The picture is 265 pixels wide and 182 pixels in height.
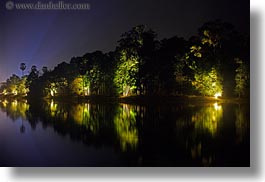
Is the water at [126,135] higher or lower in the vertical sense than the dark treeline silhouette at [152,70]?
lower

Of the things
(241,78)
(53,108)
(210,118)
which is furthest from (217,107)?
(53,108)

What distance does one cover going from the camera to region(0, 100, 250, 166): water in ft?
13.6

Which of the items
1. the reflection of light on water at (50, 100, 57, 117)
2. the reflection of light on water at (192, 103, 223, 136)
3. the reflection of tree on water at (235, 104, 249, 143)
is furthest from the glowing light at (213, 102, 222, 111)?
the reflection of light on water at (50, 100, 57, 117)

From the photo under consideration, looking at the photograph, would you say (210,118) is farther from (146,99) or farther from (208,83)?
(146,99)

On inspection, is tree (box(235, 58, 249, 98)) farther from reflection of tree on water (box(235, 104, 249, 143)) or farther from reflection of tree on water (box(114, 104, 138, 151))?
reflection of tree on water (box(114, 104, 138, 151))

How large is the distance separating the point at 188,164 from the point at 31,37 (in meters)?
1.86

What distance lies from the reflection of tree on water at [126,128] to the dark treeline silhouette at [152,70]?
204 millimetres

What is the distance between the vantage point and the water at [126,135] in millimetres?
4133

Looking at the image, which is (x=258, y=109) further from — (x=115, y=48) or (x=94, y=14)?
(x=94, y=14)

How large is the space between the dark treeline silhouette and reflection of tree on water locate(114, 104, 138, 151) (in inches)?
8.0

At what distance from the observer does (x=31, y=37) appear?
14.3 feet

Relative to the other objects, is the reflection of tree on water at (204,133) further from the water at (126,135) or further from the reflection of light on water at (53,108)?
the reflection of light on water at (53,108)

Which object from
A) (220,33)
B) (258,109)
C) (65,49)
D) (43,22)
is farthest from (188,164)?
(43,22)

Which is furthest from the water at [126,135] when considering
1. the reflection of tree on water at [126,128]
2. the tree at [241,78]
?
the tree at [241,78]
